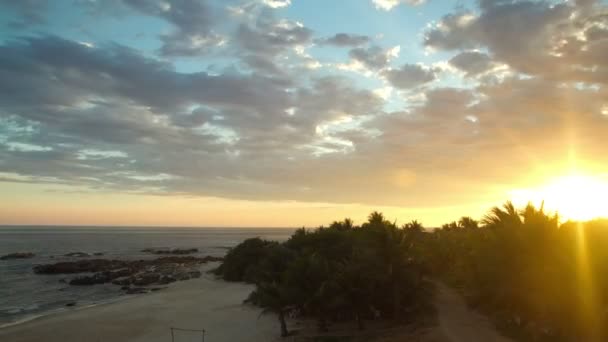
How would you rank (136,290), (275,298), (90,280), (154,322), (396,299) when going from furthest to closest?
(90,280), (136,290), (154,322), (275,298), (396,299)

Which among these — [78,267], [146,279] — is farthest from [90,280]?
[78,267]

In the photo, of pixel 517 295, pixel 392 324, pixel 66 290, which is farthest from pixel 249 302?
pixel 66 290

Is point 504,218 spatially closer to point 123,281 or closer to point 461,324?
point 461,324

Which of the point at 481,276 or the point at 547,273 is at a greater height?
the point at 547,273

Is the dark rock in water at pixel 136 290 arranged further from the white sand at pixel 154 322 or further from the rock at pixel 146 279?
the white sand at pixel 154 322

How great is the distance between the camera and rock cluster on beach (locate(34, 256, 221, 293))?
57.6 meters

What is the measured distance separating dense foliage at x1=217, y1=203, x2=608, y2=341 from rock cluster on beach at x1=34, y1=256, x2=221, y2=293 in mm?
31041

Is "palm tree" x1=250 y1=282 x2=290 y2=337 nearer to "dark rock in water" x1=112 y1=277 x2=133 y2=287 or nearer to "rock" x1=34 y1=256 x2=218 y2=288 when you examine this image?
"rock" x1=34 y1=256 x2=218 y2=288

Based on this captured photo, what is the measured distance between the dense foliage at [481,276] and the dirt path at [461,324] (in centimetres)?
71

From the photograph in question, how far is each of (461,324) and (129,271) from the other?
58428 mm

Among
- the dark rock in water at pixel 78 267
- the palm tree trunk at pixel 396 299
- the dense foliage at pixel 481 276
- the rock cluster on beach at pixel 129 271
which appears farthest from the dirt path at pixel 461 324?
Result: the dark rock in water at pixel 78 267

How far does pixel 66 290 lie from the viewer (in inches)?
2005

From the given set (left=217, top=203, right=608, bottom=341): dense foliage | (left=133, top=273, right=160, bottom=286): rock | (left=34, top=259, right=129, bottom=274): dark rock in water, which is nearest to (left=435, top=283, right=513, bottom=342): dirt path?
(left=217, top=203, right=608, bottom=341): dense foliage

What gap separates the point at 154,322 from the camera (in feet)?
108
